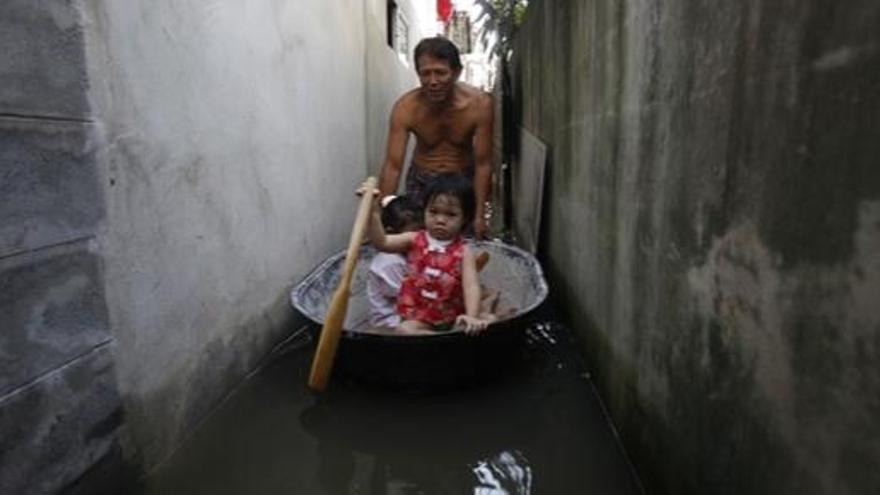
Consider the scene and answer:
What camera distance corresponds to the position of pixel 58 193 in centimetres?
177

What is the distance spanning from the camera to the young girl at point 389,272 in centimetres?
342

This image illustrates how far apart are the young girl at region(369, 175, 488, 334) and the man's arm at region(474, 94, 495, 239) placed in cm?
88

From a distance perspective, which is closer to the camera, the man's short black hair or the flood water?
the flood water

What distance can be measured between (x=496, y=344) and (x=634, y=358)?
0.75m

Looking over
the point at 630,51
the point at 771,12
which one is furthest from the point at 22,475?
the point at 630,51

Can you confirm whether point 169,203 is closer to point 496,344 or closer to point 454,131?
point 496,344

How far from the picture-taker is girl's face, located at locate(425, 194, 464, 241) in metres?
3.14

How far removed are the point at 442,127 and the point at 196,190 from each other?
6.45ft

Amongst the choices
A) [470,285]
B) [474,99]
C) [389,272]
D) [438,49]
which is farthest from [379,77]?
[470,285]

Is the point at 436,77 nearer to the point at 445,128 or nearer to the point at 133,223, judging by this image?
the point at 445,128

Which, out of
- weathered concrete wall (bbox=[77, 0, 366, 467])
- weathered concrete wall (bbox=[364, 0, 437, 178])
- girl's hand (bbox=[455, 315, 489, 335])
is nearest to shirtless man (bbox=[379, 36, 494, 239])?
weathered concrete wall (bbox=[77, 0, 366, 467])

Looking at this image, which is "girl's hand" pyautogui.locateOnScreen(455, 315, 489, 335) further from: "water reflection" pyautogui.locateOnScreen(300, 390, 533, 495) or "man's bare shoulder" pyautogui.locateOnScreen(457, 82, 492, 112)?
"man's bare shoulder" pyautogui.locateOnScreen(457, 82, 492, 112)

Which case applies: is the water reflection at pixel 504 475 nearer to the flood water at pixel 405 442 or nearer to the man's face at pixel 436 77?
the flood water at pixel 405 442

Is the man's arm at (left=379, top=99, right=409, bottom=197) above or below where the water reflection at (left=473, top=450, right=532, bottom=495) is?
above
